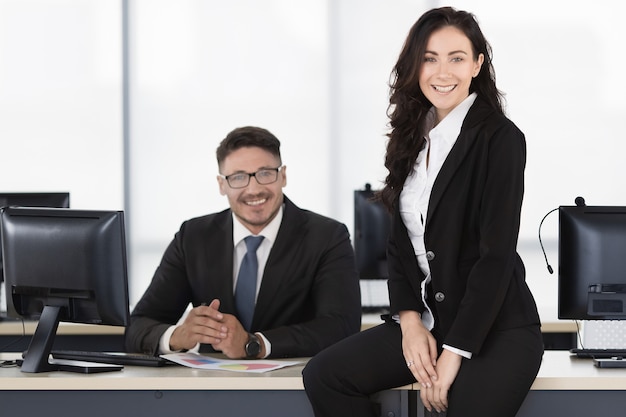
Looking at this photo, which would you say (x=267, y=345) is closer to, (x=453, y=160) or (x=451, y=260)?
(x=451, y=260)

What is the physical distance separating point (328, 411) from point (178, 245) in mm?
1098

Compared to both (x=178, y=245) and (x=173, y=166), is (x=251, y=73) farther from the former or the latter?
(x=178, y=245)

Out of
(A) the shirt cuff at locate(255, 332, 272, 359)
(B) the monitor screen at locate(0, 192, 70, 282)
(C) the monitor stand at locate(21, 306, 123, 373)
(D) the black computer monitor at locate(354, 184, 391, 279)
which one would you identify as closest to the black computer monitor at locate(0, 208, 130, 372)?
(C) the monitor stand at locate(21, 306, 123, 373)

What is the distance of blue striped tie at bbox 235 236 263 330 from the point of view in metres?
3.24

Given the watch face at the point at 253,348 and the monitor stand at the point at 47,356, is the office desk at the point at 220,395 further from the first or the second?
the watch face at the point at 253,348

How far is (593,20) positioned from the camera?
249 inches

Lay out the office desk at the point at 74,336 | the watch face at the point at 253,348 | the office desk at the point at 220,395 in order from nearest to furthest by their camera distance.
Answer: the office desk at the point at 220,395 < the watch face at the point at 253,348 < the office desk at the point at 74,336

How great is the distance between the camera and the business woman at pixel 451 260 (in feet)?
7.65

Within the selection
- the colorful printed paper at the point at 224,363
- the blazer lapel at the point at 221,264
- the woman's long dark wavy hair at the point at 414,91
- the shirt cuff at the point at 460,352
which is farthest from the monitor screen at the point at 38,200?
the shirt cuff at the point at 460,352

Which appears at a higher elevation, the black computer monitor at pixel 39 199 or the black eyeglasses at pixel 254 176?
the black eyeglasses at pixel 254 176

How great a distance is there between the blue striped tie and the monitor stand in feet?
2.18

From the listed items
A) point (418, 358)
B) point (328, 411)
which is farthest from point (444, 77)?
point (328, 411)

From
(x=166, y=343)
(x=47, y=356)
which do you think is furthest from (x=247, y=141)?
(x=47, y=356)

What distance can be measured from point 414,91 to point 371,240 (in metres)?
1.82
